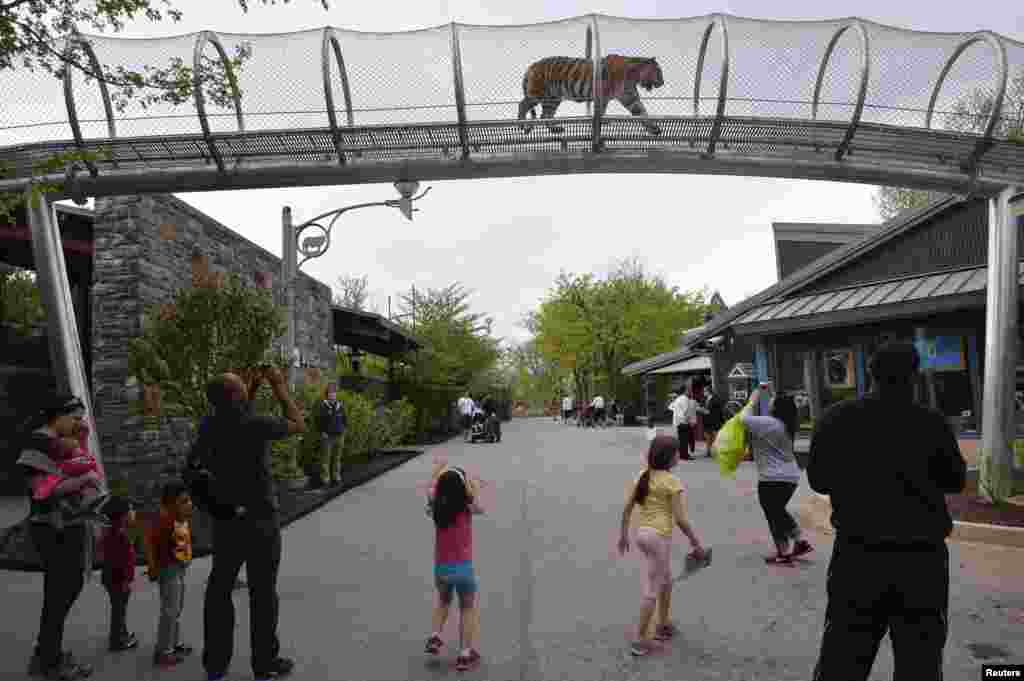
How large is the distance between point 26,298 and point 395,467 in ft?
53.5

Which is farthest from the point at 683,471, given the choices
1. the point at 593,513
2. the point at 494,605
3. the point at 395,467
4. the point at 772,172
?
the point at 494,605

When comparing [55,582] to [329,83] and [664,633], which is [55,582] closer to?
[664,633]

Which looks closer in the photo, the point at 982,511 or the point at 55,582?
the point at 55,582

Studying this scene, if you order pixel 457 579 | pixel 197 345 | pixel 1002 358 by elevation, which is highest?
pixel 197 345

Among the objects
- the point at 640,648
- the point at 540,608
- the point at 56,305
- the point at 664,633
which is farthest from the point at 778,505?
the point at 56,305

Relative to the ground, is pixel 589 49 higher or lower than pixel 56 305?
higher

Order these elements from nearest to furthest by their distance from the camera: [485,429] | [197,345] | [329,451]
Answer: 1. [197,345]
2. [329,451]
3. [485,429]

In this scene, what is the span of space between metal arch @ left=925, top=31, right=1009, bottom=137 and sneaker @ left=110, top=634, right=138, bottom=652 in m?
9.55

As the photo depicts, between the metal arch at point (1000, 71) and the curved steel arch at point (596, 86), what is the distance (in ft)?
13.1

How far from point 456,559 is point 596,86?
5.91 m

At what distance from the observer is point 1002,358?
8.66 meters

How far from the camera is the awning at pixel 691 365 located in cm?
2723

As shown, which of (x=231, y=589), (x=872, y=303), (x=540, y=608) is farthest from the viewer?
(x=872, y=303)

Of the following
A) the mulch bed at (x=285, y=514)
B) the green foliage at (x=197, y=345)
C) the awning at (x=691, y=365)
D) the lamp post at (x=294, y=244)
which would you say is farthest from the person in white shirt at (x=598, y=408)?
the green foliage at (x=197, y=345)
